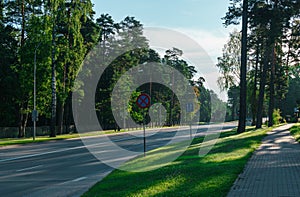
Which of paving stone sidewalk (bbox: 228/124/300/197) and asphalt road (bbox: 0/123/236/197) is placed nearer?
paving stone sidewalk (bbox: 228/124/300/197)

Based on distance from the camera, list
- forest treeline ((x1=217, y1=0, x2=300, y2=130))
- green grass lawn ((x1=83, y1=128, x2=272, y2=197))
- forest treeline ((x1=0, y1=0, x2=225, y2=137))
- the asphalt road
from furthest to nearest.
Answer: forest treeline ((x1=0, y1=0, x2=225, y2=137))
forest treeline ((x1=217, y1=0, x2=300, y2=130))
the asphalt road
green grass lawn ((x1=83, y1=128, x2=272, y2=197))

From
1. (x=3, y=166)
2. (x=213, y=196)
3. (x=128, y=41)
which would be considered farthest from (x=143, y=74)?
(x=213, y=196)

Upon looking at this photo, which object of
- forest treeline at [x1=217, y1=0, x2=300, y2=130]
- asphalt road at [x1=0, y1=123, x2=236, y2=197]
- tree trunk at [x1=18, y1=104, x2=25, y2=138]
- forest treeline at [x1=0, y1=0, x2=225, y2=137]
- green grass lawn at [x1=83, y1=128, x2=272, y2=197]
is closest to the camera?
green grass lawn at [x1=83, y1=128, x2=272, y2=197]

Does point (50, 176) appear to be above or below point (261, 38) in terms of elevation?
below

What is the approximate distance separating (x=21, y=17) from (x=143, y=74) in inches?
1417

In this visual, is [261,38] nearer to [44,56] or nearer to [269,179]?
[44,56]

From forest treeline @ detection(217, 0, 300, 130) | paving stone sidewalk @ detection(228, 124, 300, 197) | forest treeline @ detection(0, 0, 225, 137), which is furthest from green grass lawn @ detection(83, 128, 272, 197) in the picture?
forest treeline @ detection(0, 0, 225, 137)

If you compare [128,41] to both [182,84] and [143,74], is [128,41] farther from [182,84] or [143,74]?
[182,84]

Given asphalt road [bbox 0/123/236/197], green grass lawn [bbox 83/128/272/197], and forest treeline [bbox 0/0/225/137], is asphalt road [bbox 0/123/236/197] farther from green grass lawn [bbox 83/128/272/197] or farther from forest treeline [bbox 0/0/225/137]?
forest treeline [bbox 0/0/225/137]

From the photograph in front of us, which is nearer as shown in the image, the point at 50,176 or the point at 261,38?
the point at 50,176

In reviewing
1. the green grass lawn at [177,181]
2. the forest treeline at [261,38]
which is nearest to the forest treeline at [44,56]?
the forest treeline at [261,38]

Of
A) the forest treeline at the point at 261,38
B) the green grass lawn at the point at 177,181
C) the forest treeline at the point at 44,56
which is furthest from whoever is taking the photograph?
the forest treeline at the point at 44,56

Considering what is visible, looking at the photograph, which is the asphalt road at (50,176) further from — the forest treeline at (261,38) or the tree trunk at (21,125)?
the tree trunk at (21,125)

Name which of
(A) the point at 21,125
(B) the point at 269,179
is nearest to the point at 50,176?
(B) the point at 269,179
